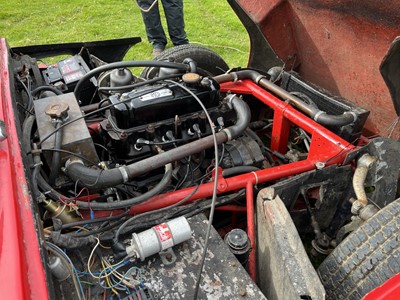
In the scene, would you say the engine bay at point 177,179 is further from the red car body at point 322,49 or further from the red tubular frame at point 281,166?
the red car body at point 322,49

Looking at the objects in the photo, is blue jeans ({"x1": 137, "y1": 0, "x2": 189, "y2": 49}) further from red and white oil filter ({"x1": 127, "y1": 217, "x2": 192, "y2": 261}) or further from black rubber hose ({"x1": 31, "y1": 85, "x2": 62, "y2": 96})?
red and white oil filter ({"x1": 127, "y1": 217, "x2": 192, "y2": 261})

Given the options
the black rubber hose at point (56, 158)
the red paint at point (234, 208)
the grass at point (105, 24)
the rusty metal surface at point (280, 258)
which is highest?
the grass at point (105, 24)

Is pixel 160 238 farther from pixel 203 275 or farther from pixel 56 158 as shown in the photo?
pixel 56 158

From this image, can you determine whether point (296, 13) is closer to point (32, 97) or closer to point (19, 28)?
point (32, 97)

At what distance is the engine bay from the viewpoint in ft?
4.80

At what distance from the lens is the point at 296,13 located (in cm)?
268

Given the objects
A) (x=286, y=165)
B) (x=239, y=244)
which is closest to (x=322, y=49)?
(x=286, y=165)

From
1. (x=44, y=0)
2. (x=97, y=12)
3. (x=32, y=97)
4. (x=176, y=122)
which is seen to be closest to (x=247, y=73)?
(x=176, y=122)

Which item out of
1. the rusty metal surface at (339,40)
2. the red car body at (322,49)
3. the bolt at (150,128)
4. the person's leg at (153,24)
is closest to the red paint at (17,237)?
the red car body at (322,49)

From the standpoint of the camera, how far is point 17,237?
1.07 m

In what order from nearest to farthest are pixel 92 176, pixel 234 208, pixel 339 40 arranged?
pixel 92 176, pixel 234 208, pixel 339 40

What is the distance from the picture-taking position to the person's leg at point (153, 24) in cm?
476

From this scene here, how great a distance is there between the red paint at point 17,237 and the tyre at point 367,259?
1.13 meters

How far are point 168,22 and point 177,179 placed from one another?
3362 millimetres
